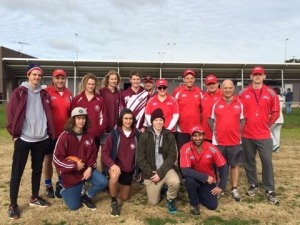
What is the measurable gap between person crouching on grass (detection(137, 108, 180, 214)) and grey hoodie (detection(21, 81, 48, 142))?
1.46 metres

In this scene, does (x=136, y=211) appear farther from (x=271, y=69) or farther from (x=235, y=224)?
(x=271, y=69)

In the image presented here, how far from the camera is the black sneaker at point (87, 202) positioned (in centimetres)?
480

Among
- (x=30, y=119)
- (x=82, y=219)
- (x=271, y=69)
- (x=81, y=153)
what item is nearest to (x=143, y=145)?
(x=81, y=153)

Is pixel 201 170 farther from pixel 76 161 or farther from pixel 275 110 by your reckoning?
pixel 76 161

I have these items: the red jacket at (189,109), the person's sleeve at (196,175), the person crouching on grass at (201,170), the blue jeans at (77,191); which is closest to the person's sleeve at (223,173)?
the person crouching on grass at (201,170)

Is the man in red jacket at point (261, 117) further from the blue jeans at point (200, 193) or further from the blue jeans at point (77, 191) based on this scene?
the blue jeans at point (77, 191)

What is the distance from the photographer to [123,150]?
508cm

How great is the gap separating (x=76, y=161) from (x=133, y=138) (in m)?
0.96

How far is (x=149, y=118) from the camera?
560 centimetres

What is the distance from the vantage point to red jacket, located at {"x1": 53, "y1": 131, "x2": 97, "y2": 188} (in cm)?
465

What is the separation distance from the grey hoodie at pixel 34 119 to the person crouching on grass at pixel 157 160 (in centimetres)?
146

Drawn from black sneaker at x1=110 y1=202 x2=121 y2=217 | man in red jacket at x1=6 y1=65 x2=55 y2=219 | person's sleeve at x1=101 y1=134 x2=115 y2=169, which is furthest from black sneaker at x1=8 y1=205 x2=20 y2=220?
person's sleeve at x1=101 y1=134 x2=115 y2=169

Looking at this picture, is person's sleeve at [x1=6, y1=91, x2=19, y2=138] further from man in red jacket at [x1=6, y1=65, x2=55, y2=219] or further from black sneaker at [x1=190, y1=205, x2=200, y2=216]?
black sneaker at [x1=190, y1=205, x2=200, y2=216]

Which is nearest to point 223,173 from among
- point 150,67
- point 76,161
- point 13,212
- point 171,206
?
point 171,206
